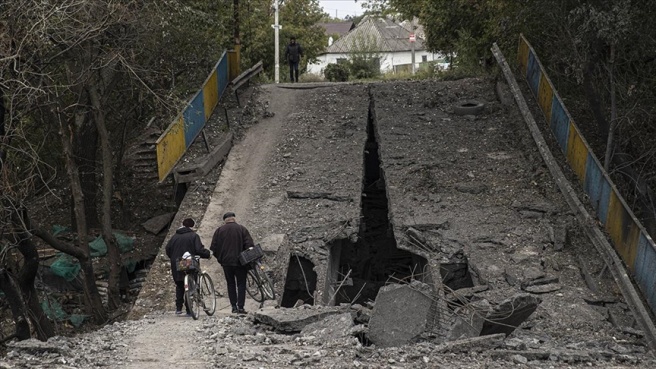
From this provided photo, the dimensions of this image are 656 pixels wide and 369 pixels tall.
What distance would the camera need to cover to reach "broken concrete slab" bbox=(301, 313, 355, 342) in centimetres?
1082

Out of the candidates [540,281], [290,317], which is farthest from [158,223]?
[290,317]

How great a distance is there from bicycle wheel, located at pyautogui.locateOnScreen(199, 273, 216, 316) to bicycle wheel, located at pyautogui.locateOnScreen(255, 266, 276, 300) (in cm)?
73

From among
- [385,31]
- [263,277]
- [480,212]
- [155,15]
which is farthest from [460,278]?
[385,31]

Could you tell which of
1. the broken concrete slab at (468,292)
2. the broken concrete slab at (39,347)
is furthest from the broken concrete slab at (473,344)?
the broken concrete slab at (39,347)

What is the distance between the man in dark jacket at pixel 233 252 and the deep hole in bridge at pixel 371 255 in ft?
10.6

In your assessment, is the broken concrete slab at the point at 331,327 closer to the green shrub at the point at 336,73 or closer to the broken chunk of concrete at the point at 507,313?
the broken chunk of concrete at the point at 507,313

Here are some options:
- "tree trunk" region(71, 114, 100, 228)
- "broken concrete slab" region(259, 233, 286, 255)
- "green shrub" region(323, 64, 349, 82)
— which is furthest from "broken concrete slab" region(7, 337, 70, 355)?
"green shrub" region(323, 64, 349, 82)

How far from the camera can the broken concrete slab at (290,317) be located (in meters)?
11.3

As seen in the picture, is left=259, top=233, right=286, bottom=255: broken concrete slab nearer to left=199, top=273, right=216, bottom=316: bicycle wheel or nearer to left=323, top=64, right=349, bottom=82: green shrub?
left=199, top=273, right=216, bottom=316: bicycle wheel

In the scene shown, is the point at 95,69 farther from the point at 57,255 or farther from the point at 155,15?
the point at 57,255

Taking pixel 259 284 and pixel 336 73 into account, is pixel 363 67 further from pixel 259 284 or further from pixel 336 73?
pixel 259 284

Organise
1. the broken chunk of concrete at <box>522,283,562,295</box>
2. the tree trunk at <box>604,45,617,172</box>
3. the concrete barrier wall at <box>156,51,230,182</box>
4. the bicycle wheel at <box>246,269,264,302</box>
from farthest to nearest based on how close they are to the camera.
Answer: the concrete barrier wall at <box>156,51,230,182</box>, the tree trunk at <box>604,45,617,172</box>, the broken chunk of concrete at <box>522,283,562,295</box>, the bicycle wheel at <box>246,269,264,302</box>

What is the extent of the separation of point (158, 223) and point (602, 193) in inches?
404

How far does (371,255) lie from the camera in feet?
67.9
